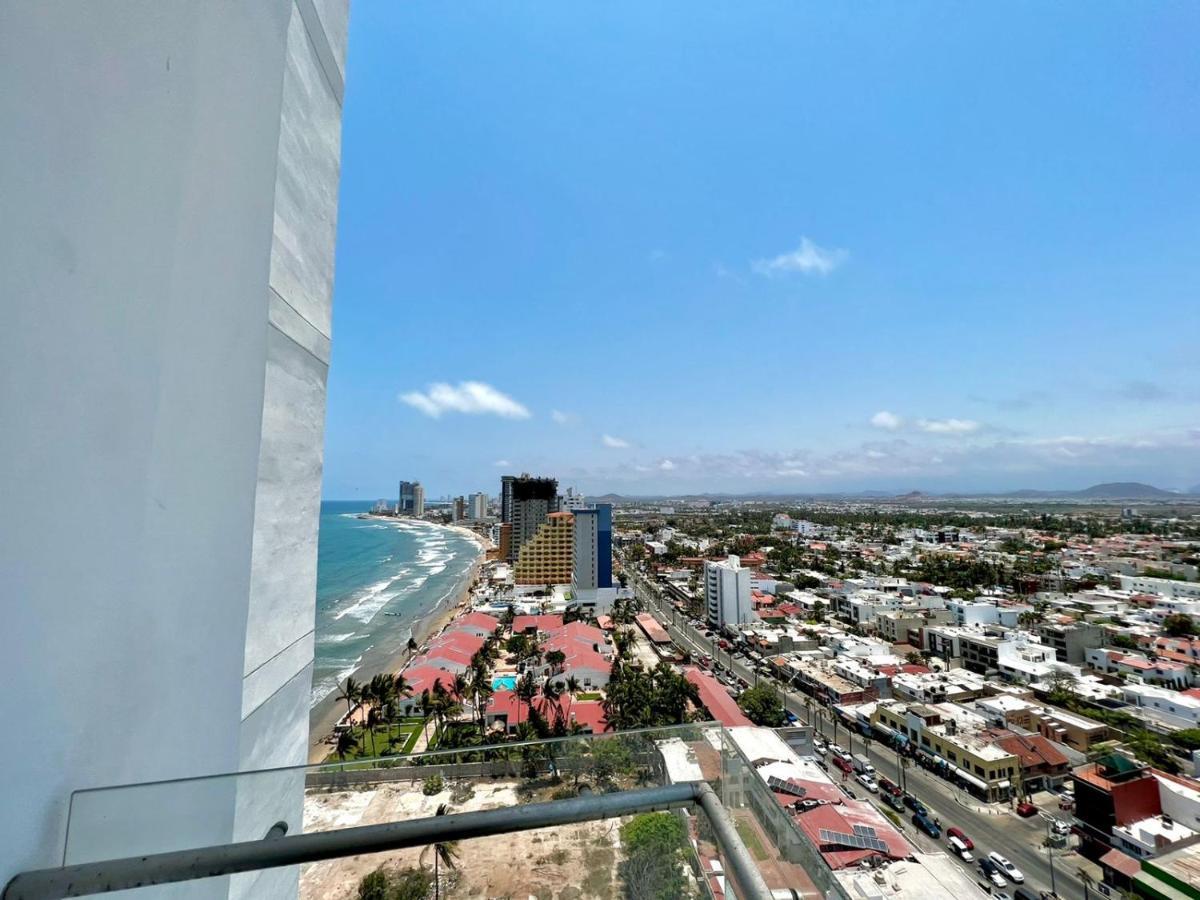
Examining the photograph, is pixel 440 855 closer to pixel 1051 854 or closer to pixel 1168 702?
pixel 1051 854

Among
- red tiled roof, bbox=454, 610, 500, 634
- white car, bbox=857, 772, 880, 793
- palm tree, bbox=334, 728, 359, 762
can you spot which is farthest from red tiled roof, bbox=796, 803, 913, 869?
red tiled roof, bbox=454, 610, 500, 634

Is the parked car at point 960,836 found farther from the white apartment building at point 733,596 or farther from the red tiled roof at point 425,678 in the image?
the white apartment building at point 733,596

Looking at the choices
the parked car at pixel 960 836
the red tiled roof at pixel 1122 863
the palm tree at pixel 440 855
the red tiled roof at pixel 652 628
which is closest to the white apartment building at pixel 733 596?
the red tiled roof at pixel 652 628

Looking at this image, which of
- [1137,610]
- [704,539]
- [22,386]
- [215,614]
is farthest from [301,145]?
[704,539]

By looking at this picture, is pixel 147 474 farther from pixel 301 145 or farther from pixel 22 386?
pixel 301 145

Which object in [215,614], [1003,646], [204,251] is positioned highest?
[204,251]

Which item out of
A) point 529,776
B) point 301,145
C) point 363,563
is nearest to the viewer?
point 529,776
